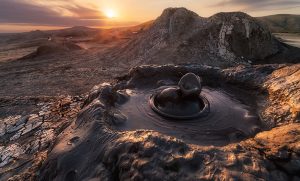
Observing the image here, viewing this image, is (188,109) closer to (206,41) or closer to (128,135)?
(128,135)

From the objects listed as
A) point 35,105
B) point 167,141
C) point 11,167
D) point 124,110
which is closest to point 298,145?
point 167,141

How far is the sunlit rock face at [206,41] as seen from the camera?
34.4 feet

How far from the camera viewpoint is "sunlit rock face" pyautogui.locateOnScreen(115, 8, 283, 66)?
10.5m

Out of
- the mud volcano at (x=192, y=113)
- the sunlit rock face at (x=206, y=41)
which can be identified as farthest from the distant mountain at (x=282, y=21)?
the mud volcano at (x=192, y=113)

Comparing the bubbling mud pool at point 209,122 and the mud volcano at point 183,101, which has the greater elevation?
the mud volcano at point 183,101

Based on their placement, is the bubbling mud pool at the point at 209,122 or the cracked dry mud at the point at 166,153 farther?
the bubbling mud pool at the point at 209,122

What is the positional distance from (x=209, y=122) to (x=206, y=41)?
24.6 feet

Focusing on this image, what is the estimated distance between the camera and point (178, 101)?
4.16 m

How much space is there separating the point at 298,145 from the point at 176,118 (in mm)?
1735

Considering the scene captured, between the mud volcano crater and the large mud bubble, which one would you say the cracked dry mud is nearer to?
the large mud bubble

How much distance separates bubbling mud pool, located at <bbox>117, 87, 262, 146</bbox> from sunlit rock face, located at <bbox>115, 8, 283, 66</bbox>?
19.5ft

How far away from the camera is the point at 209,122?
Answer: 382 centimetres

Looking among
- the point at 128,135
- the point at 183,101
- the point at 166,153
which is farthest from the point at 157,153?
the point at 183,101

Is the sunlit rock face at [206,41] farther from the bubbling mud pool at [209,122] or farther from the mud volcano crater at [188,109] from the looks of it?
the bubbling mud pool at [209,122]
